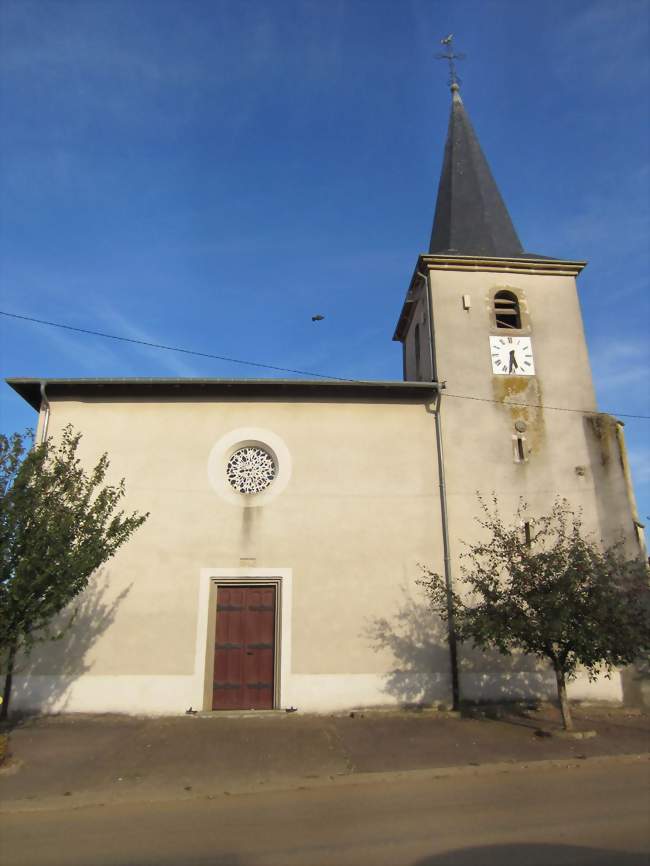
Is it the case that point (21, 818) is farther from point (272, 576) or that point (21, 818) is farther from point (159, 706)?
point (272, 576)

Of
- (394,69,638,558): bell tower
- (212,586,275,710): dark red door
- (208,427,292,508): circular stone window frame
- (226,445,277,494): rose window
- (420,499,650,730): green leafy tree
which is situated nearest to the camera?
(420,499,650,730): green leafy tree

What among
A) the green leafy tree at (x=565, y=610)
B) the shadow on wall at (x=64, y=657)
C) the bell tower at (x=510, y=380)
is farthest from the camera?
the bell tower at (x=510, y=380)

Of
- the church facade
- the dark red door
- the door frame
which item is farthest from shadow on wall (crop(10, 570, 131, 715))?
the dark red door

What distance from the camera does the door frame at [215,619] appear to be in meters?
11.0

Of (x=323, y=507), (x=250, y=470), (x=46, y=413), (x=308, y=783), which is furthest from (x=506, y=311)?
(x=308, y=783)

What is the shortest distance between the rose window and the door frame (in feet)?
5.81

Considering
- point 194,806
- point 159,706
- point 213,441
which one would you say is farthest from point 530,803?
point 213,441

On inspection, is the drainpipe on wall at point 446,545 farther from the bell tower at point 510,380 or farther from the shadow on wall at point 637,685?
the shadow on wall at point 637,685

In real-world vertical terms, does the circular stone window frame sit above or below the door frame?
above

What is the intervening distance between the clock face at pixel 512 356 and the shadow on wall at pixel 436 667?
584 cm

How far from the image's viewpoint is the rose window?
12.4 m

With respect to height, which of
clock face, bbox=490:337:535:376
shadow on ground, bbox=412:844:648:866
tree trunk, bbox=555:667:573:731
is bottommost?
shadow on ground, bbox=412:844:648:866

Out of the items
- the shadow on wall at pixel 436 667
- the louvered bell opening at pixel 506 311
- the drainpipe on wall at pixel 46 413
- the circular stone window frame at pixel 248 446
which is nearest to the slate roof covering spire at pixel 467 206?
the louvered bell opening at pixel 506 311

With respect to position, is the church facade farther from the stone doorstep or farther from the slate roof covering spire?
the slate roof covering spire
